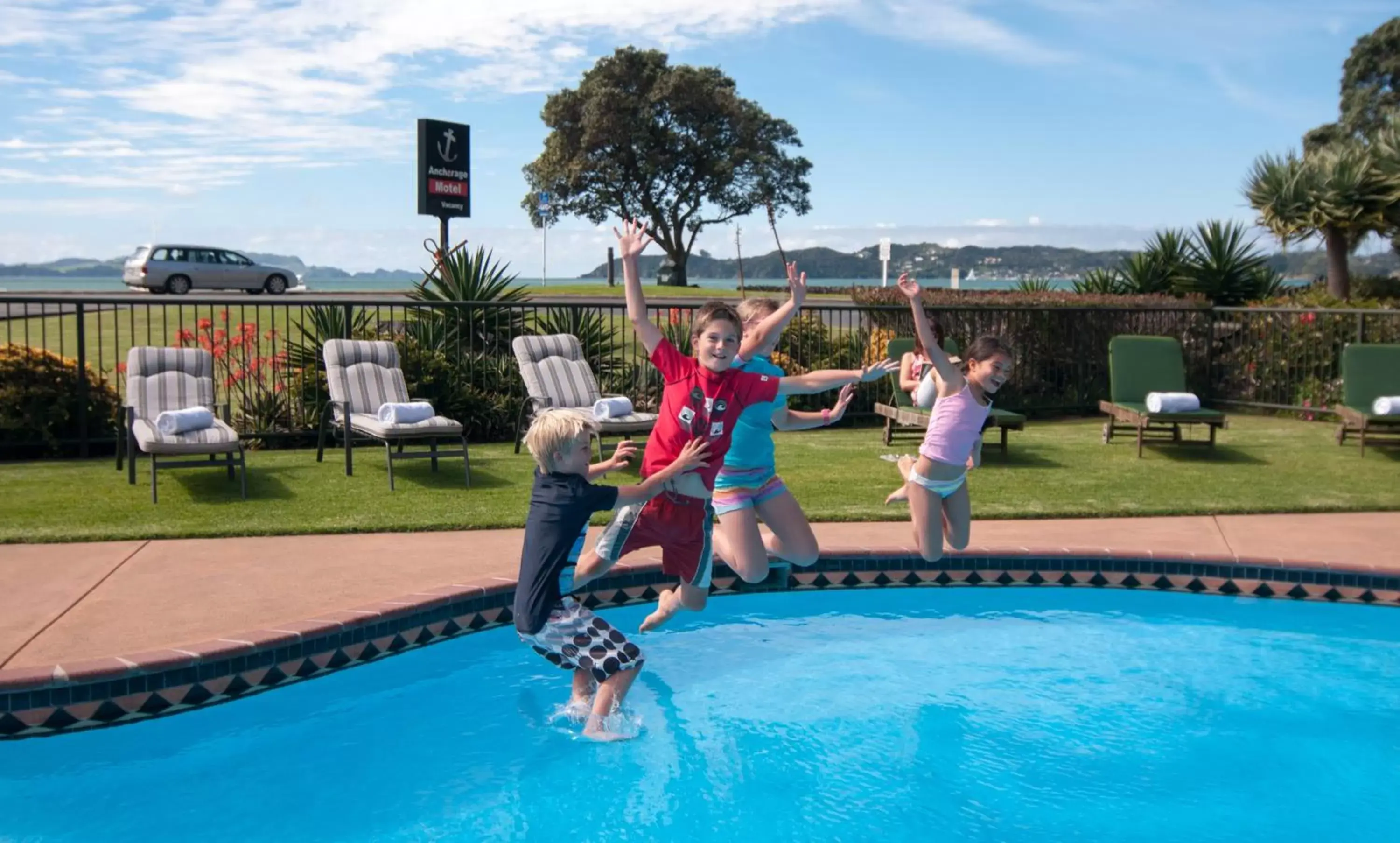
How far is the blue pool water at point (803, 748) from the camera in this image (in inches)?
184

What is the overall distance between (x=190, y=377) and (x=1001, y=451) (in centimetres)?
706

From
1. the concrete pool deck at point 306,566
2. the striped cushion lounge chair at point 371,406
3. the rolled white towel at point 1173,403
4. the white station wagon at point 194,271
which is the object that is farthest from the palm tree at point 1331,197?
the white station wagon at point 194,271

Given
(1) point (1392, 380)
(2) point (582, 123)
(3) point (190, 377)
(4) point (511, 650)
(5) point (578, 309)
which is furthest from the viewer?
(2) point (582, 123)

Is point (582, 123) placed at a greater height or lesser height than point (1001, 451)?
greater

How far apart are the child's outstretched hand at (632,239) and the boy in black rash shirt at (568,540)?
2.53 feet

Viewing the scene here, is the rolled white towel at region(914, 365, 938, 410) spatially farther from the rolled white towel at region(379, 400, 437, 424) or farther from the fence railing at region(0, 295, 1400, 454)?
the rolled white towel at region(379, 400, 437, 424)

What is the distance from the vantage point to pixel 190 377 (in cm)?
967

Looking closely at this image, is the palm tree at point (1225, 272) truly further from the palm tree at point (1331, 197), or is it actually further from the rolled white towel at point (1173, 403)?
the rolled white towel at point (1173, 403)

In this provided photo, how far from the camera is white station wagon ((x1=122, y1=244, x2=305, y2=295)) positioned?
32.1 metres

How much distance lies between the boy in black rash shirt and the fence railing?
18.9ft

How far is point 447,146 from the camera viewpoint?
16.7 metres

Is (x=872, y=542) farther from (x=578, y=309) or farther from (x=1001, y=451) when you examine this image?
(x=578, y=309)

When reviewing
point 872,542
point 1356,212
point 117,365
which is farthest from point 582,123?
point 872,542

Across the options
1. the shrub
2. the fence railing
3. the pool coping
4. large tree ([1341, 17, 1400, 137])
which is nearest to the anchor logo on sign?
the fence railing
